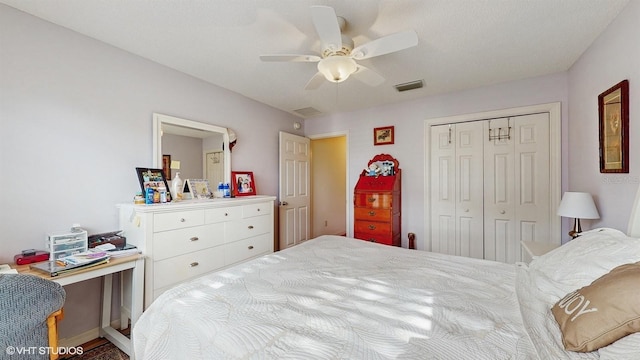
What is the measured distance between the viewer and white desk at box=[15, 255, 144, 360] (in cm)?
159

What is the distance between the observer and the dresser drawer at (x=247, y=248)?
263 cm

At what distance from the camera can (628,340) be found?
731mm

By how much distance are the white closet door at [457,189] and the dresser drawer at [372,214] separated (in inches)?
25.5

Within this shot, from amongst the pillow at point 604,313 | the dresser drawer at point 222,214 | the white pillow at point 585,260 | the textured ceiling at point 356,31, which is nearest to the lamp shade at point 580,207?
the white pillow at point 585,260

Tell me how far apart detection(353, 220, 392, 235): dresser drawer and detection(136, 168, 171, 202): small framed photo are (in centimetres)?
231

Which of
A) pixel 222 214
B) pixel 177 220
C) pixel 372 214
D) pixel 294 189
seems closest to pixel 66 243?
pixel 177 220

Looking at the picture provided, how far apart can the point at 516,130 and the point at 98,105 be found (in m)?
4.18

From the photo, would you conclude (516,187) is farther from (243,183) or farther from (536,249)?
(243,183)

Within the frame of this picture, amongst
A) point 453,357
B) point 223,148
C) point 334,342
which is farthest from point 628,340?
point 223,148

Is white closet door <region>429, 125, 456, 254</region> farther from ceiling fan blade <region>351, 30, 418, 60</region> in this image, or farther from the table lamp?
ceiling fan blade <region>351, 30, 418, 60</region>

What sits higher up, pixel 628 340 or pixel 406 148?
pixel 406 148

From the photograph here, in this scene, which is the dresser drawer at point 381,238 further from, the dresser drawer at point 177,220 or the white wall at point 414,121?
the dresser drawer at point 177,220

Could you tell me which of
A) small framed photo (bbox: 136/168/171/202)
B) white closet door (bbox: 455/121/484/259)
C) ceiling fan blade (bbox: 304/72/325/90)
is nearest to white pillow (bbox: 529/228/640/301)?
white closet door (bbox: 455/121/484/259)

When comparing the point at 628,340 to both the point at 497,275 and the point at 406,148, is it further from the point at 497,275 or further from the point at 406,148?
the point at 406,148
